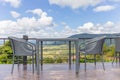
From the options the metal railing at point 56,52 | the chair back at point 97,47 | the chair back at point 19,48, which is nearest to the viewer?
the chair back at point 19,48

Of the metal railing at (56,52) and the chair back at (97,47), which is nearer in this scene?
the chair back at (97,47)

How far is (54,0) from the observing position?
57.2 ft

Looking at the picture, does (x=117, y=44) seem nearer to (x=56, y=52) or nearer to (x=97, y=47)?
(x=97, y=47)

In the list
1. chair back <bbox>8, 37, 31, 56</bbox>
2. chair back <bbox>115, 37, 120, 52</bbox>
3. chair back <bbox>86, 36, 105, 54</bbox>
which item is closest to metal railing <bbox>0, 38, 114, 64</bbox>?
chair back <bbox>115, 37, 120, 52</bbox>

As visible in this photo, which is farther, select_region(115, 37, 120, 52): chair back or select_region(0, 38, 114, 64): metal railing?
select_region(0, 38, 114, 64): metal railing

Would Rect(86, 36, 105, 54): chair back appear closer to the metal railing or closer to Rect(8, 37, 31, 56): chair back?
the metal railing

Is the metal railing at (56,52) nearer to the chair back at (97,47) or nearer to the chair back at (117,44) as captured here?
the chair back at (117,44)

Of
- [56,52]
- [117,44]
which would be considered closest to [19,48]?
[56,52]

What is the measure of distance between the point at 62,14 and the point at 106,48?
1159cm

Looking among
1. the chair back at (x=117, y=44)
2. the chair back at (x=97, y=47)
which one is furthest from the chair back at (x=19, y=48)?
the chair back at (x=117, y=44)

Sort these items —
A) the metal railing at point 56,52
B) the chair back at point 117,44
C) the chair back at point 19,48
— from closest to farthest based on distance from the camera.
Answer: the chair back at point 19,48 < the chair back at point 117,44 < the metal railing at point 56,52

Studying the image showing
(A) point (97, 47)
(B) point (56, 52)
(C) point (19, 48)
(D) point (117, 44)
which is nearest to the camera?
(C) point (19, 48)

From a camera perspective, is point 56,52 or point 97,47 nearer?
point 97,47

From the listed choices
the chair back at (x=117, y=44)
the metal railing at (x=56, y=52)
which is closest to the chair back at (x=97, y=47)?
the chair back at (x=117, y=44)
